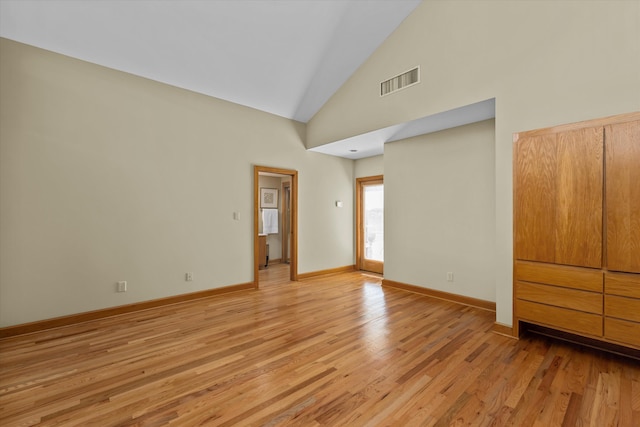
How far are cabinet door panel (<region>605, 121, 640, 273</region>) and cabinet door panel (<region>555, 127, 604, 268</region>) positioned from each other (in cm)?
6

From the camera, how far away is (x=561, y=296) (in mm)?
2680

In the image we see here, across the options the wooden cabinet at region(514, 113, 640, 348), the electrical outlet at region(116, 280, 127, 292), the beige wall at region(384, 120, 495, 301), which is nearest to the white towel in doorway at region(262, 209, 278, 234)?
the beige wall at region(384, 120, 495, 301)

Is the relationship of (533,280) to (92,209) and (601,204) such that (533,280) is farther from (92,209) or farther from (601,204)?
(92,209)

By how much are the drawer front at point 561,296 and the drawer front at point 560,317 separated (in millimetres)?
45

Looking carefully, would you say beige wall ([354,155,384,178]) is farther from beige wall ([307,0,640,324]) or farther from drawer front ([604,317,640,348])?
drawer front ([604,317,640,348])

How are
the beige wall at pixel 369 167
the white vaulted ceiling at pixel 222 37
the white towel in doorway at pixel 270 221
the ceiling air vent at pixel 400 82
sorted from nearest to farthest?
the white vaulted ceiling at pixel 222 37, the ceiling air vent at pixel 400 82, the beige wall at pixel 369 167, the white towel in doorway at pixel 270 221

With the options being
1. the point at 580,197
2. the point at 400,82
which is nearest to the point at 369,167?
the point at 400,82

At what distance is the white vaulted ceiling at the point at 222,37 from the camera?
120 inches

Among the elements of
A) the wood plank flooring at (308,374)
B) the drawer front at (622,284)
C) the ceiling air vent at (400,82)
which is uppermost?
the ceiling air vent at (400,82)

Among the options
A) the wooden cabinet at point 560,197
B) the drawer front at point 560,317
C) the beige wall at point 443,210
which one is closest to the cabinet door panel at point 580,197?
the wooden cabinet at point 560,197

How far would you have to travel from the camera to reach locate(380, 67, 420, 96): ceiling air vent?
3.81 metres

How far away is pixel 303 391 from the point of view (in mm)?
2102

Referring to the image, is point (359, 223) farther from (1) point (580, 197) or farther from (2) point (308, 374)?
(2) point (308, 374)

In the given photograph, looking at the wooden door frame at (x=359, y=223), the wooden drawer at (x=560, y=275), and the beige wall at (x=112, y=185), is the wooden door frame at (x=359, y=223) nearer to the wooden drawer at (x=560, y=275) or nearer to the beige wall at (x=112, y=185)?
Answer: the beige wall at (x=112, y=185)
